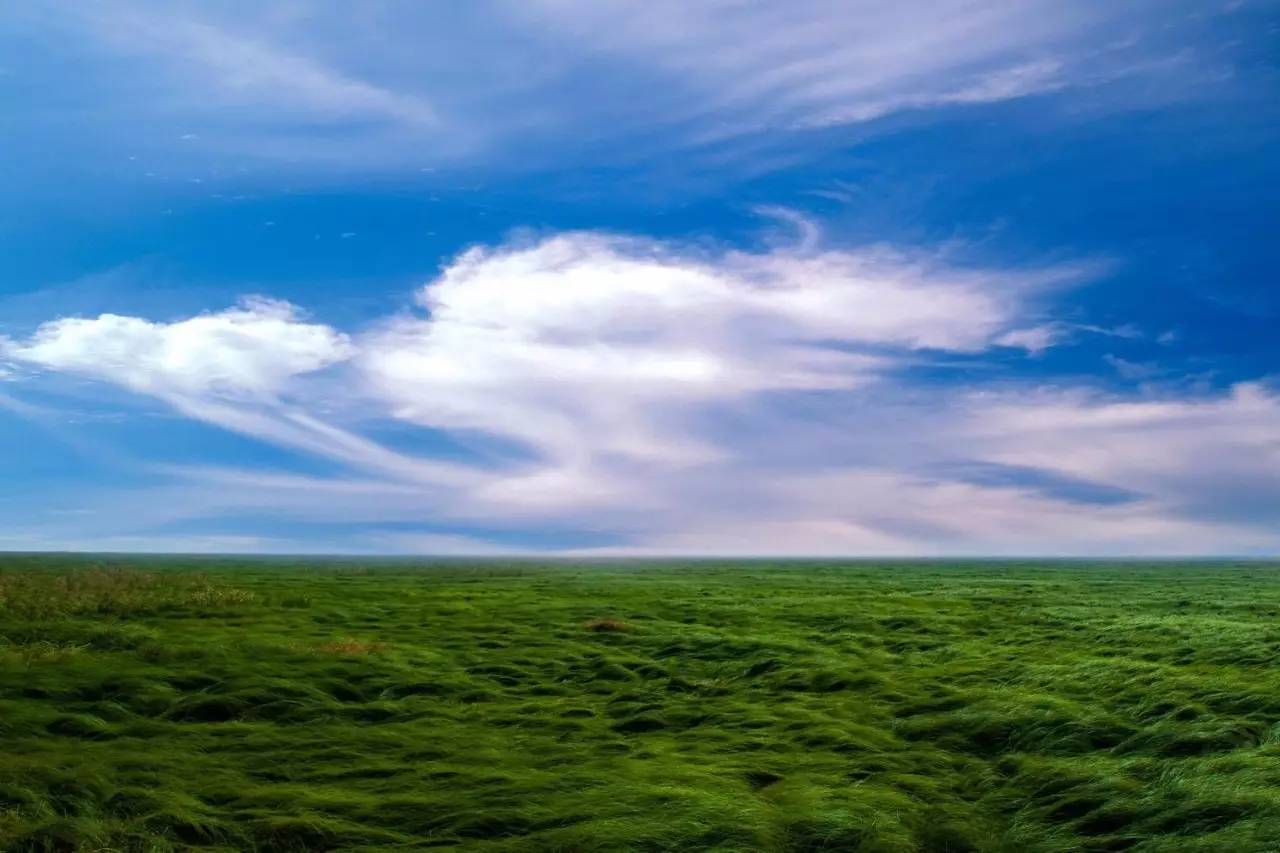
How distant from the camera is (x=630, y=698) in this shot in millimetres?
11234

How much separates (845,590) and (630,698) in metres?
25.5

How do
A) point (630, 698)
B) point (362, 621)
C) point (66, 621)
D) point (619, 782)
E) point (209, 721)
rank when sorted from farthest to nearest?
point (362, 621) → point (66, 621) → point (630, 698) → point (209, 721) → point (619, 782)

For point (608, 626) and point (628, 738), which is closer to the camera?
point (628, 738)

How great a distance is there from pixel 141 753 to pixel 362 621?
12029 millimetres

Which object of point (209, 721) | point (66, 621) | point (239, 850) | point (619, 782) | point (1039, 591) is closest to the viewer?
point (239, 850)

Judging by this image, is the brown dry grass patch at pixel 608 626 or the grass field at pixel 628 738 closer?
the grass field at pixel 628 738

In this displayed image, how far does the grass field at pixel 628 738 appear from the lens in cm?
638

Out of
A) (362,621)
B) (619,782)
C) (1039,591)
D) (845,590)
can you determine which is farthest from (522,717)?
(1039,591)

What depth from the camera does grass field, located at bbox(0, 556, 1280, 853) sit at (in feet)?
20.9

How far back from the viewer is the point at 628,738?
905 cm

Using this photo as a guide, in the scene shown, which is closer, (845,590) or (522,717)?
(522,717)

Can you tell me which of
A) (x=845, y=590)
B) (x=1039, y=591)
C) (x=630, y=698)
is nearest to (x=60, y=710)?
(x=630, y=698)

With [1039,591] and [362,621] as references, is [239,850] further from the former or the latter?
[1039,591]

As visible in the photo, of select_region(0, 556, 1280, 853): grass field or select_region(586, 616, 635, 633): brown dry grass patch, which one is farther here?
select_region(586, 616, 635, 633): brown dry grass patch
